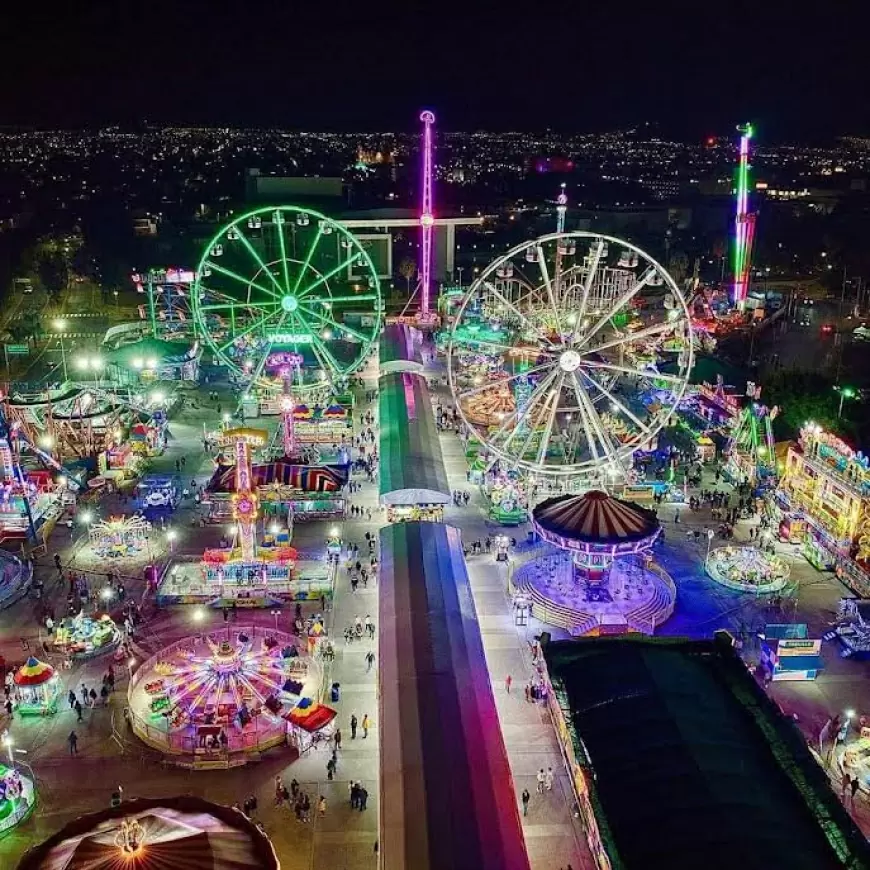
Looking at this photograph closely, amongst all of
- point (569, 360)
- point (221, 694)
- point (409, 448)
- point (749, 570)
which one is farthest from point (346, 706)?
point (569, 360)

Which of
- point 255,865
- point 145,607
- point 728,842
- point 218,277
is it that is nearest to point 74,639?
point 145,607

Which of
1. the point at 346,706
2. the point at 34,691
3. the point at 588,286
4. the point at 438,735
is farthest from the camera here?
the point at 588,286

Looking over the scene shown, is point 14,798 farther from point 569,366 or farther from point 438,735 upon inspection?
point 569,366

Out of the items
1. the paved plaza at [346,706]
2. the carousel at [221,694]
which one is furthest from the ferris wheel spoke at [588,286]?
the carousel at [221,694]

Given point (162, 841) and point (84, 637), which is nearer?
point (162, 841)

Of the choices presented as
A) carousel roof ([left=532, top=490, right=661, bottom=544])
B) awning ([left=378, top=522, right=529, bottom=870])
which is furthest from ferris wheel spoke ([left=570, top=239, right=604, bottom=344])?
awning ([left=378, top=522, right=529, bottom=870])

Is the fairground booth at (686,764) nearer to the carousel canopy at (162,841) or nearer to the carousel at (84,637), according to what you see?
the carousel canopy at (162,841)
